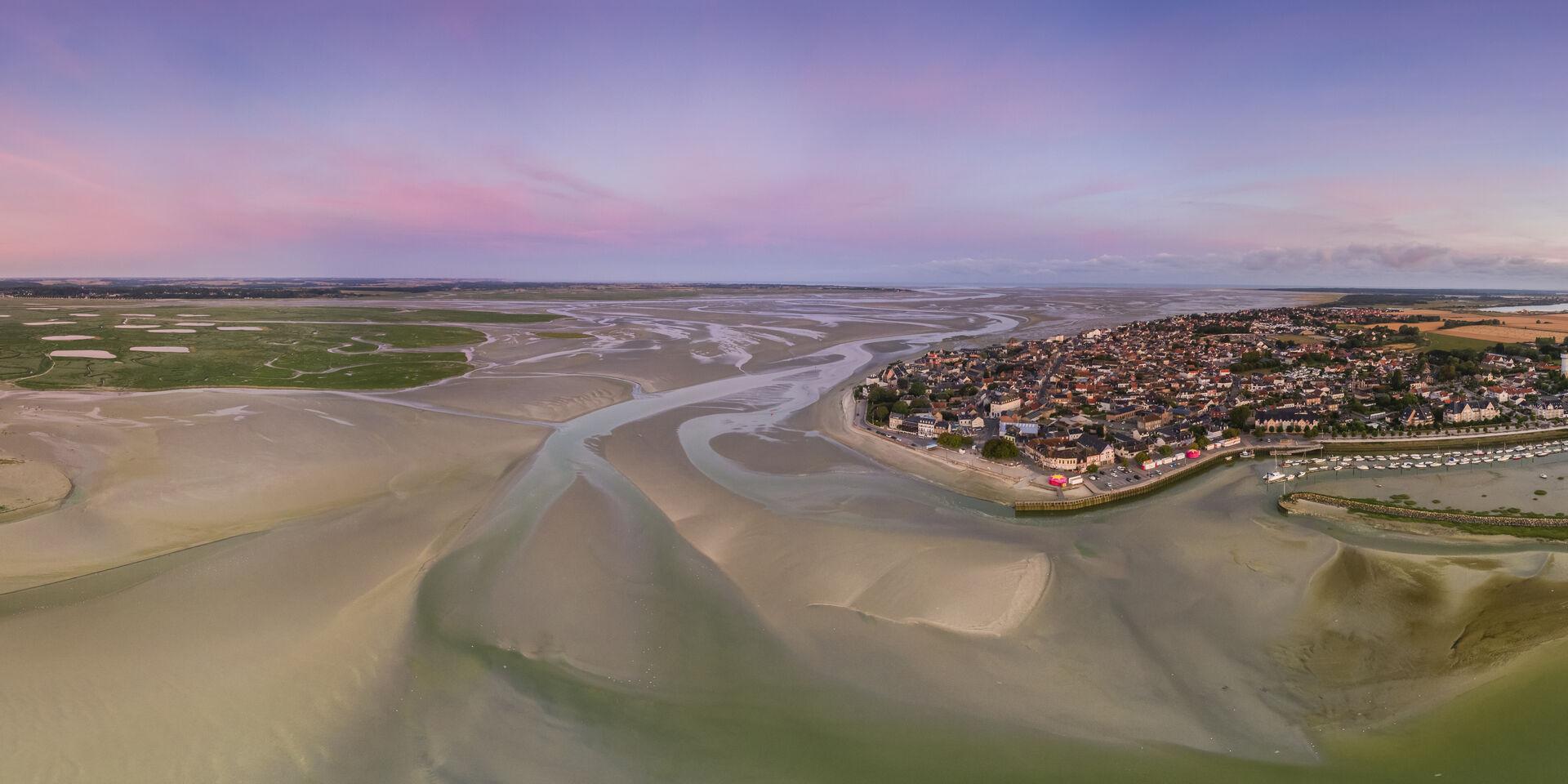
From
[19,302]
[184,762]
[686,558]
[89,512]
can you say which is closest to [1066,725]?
[686,558]

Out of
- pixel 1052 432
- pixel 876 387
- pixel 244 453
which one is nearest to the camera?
pixel 244 453

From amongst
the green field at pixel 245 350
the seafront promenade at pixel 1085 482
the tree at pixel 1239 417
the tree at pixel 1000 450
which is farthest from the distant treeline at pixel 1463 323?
the green field at pixel 245 350

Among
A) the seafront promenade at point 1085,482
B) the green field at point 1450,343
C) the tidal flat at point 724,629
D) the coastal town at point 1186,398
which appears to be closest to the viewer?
the tidal flat at point 724,629

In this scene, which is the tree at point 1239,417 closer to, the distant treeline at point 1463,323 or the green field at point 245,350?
the green field at point 245,350

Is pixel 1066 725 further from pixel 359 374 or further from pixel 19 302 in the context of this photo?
pixel 19 302

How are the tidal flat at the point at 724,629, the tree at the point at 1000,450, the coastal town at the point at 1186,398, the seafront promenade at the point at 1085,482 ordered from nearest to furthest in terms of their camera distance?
1. the tidal flat at the point at 724,629
2. the seafront promenade at the point at 1085,482
3. the tree at the point at 1000,450
4. the coastal town at the point at 1186,398

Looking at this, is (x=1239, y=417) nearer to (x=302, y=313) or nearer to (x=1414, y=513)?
(x=1414, y=513)

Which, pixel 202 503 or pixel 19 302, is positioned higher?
pixel 19 302
